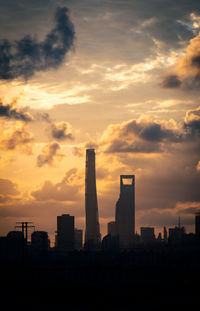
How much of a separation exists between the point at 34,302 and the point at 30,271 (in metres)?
77.8

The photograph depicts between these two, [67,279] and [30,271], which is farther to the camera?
[30,271]

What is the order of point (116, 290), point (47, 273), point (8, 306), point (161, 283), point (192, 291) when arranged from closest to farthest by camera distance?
point (8, 306) < point (192, 291) < point (116, 290) < point (161, 283) < point (47, 273)

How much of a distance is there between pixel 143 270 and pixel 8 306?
10260 centimetres

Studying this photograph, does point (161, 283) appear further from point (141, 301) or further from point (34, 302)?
point (34, 302)

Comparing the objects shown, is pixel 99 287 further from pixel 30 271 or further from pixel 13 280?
pixel 30 271

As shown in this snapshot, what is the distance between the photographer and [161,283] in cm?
15338

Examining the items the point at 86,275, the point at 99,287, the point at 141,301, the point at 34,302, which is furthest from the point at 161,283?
the point at 34,302

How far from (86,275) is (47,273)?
14.2 meters

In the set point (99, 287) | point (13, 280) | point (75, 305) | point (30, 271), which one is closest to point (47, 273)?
point (30, 271)

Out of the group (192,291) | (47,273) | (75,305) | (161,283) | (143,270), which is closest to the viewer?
(75,305)

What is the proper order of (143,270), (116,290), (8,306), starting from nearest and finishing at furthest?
(8,306)
(116,290)
(143,270)

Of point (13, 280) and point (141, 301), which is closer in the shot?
point (141, 301)

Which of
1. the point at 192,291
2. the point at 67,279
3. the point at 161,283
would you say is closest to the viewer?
the point at 192,291

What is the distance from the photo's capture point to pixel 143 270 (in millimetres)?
194875
